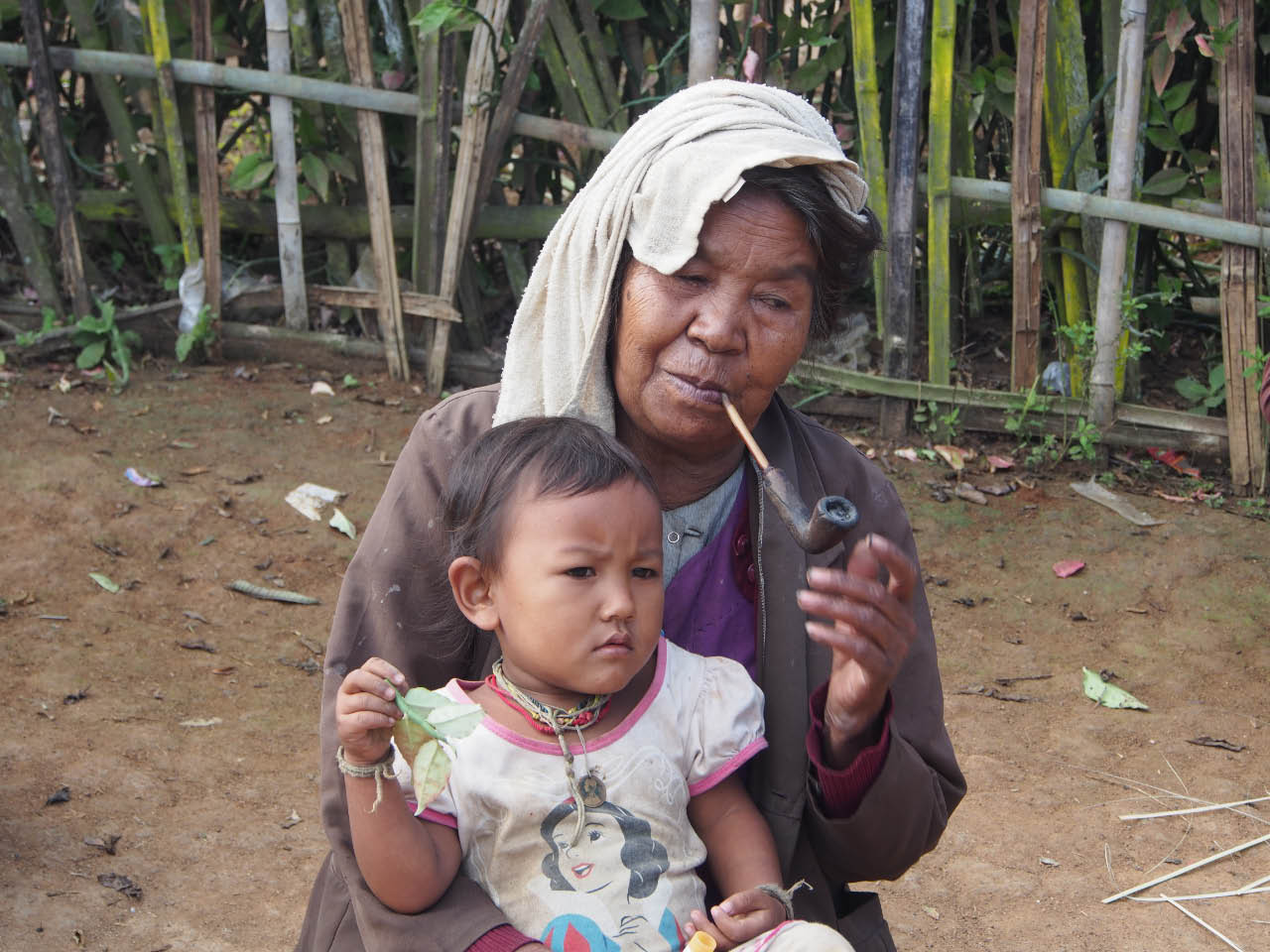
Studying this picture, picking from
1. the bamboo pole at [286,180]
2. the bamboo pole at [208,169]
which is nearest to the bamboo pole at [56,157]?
the bamboo pole at [208,169]

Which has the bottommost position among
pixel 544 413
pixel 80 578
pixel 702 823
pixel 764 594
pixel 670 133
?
pixel 80 578

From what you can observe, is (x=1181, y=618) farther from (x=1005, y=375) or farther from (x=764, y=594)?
(x=764, y=594)

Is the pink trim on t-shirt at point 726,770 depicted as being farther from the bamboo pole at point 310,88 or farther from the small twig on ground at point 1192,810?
the bamboo pole at point 310,88

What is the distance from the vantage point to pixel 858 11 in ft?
16.8

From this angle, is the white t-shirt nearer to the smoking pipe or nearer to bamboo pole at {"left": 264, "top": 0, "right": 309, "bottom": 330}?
the smoking pipe

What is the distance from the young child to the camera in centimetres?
188

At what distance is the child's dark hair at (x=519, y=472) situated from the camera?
1931mm

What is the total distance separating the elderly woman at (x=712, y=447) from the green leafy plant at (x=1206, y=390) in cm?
362

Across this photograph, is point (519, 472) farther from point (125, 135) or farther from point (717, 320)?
point (125, 135)

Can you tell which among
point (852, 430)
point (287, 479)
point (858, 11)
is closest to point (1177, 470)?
point (852, 430)

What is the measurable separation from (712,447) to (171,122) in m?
4.31

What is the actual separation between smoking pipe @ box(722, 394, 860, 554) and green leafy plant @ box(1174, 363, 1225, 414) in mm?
3818

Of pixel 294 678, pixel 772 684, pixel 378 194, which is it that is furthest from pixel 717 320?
pixel 378 194

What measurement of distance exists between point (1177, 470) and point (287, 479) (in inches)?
131
